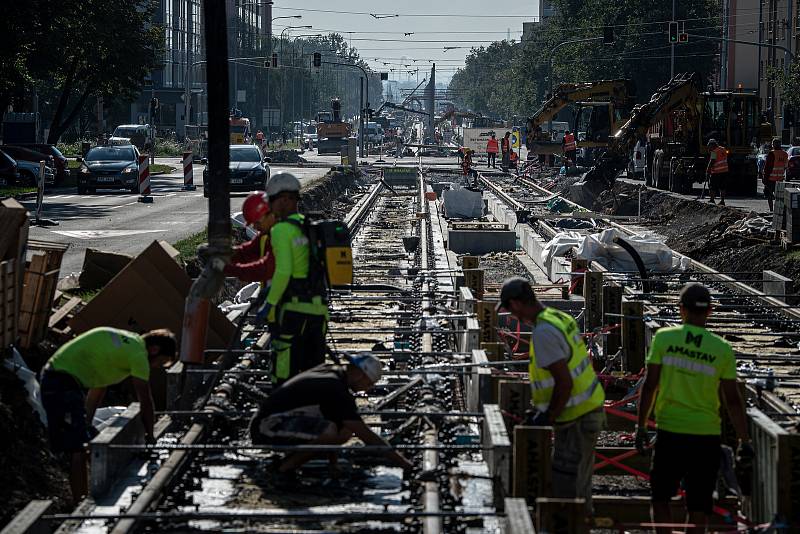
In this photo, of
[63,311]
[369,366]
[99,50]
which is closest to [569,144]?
[99,50]

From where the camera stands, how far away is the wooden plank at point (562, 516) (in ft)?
23.3

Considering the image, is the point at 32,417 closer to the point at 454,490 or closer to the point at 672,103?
the point at 454,490

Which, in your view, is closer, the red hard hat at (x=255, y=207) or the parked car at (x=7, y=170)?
the red hard hat at (x=255, y=207)

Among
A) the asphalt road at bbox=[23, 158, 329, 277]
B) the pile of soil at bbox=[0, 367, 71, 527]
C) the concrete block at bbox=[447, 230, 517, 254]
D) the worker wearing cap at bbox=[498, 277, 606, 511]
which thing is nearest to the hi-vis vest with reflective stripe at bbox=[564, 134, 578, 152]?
the asphalt road at bbox=[23, 158, 329, 277]

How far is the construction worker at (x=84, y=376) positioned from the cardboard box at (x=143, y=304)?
3.78 m

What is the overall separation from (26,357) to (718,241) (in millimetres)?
17850

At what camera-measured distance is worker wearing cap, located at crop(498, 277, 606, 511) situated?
7.96 metres

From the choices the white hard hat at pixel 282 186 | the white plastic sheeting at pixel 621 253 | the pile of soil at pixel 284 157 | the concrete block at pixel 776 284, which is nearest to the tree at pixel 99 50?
the pile of soil at pixel 284 157

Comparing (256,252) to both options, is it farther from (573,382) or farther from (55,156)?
(55,156)

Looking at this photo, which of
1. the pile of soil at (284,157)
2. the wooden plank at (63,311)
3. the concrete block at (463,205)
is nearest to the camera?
the wooden plank at (63,311)

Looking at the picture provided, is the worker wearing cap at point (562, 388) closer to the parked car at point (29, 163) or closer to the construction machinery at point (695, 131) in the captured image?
the construction machinery at point (695, 131)

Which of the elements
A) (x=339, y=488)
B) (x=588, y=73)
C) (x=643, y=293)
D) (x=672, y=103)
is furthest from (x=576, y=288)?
(x=588, y=73)

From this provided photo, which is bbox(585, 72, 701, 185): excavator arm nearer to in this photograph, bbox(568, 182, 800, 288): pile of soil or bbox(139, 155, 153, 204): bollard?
bbox(568, 182, 800, 288): pile of soil

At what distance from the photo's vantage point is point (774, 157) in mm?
32188
